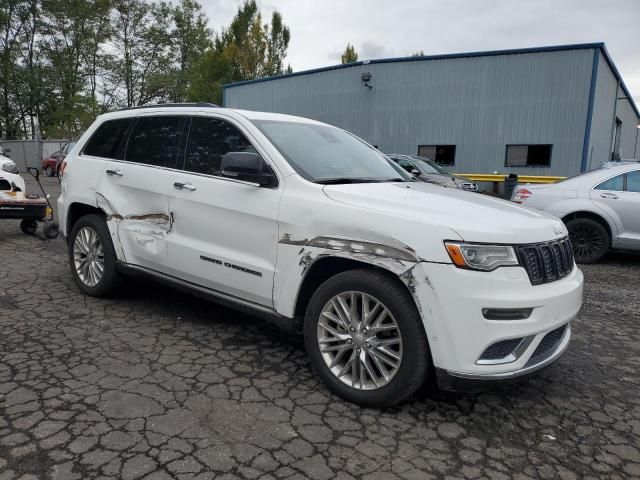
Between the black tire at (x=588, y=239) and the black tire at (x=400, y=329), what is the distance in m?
5.53

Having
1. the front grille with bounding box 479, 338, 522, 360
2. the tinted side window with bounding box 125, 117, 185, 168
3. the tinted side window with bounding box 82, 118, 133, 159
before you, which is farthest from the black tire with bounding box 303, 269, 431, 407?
the tinted side window with bounding box 82, 118, 133, 159

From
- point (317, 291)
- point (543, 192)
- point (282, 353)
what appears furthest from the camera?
point (543, 192)

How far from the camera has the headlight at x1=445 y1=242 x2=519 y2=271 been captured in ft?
8.34

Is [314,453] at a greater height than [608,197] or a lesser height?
lesser

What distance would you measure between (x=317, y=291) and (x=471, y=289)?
0.93 m

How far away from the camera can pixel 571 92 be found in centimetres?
1777

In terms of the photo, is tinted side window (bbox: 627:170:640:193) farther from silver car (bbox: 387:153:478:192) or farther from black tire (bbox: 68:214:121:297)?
black tire (bbox: 68:214:121:297)

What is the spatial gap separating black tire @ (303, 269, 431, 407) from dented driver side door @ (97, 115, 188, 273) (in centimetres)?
160

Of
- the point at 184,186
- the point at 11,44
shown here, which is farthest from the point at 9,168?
the point at 11,44

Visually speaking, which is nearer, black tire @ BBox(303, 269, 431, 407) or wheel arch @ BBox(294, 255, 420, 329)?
black tire @ BBox(303, 269, 431, 407)

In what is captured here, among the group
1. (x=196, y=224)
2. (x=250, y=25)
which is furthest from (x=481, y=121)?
(x=250, y=25)

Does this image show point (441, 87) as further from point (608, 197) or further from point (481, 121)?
point (608, 197)

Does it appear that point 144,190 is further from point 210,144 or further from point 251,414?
point 251,414

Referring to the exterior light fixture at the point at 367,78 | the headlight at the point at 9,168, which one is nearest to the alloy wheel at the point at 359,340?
the headlight at the point at 9,168
